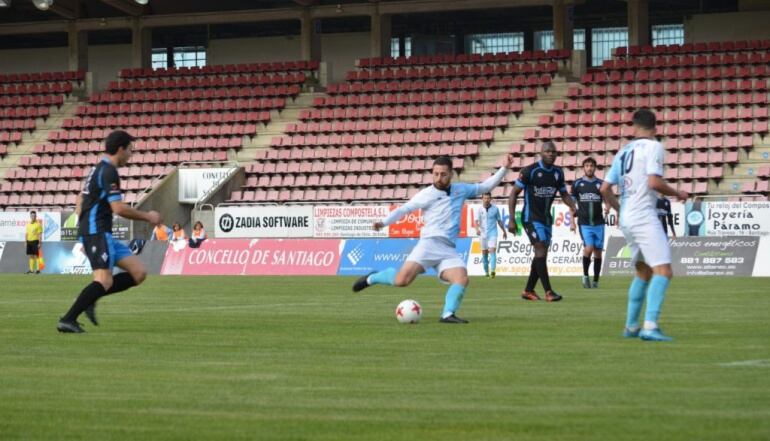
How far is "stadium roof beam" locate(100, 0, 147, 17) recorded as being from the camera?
54.2 metres

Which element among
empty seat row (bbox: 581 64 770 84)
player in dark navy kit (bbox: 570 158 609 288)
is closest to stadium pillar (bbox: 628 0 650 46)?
empty seat row (bbox: 581 64 770 84)

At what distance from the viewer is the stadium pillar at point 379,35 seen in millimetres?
53219

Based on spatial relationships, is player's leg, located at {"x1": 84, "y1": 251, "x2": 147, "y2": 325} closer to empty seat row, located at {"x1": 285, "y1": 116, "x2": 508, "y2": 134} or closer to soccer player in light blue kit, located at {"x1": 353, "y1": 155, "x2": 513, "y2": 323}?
soccer player in light blue kit, located at {"x1": 353, "y1": 155, "x2": 513, "y2": 323}

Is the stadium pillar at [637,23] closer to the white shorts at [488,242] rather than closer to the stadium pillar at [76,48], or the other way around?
the white shorts at [488,242]

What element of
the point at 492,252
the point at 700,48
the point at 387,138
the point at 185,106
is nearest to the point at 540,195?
the point at 492,252

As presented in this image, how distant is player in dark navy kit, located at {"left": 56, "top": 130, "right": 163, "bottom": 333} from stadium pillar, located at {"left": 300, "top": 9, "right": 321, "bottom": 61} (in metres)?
39.9

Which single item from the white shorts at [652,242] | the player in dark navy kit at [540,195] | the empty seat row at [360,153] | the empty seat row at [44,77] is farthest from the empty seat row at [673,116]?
the white shorts at [652,242]

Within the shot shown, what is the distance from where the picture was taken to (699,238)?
33750mm

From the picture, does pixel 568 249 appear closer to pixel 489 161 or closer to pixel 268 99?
pixel 489 161

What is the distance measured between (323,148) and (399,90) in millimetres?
3710

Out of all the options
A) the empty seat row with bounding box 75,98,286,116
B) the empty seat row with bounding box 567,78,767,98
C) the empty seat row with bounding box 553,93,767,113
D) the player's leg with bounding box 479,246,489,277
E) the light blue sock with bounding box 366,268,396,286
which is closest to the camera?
the light blue sock with bounding box 366,268,396,286

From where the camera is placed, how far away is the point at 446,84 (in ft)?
163

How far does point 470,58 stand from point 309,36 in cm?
673

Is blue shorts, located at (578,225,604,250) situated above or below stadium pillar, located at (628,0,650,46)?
below
